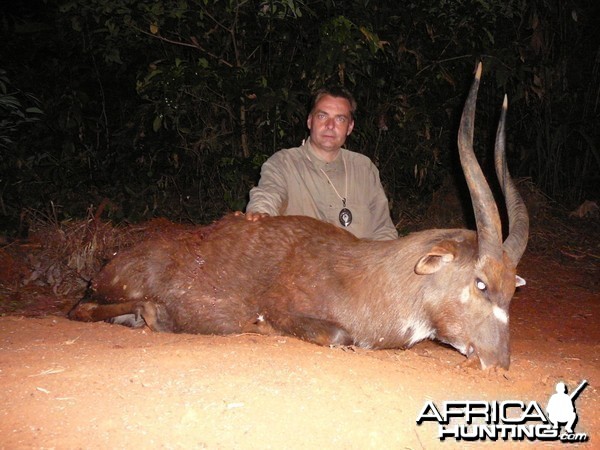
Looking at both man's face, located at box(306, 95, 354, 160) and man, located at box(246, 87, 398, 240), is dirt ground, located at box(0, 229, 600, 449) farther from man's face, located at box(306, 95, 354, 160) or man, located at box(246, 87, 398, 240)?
man's face, located at box(306, 95, 354, 160)

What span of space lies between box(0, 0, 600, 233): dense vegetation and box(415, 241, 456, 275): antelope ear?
3.06 meters

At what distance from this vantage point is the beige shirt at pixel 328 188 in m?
4.85

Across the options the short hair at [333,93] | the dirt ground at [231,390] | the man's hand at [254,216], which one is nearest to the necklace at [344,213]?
the short hair at [333,93]

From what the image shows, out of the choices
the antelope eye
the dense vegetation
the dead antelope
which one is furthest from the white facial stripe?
the dense vegetation

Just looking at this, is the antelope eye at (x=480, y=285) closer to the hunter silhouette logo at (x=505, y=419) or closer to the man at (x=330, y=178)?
the hunter silhouette logo at (x=505, y=419)

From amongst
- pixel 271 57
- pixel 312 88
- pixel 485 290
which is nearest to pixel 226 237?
pixel 485 290

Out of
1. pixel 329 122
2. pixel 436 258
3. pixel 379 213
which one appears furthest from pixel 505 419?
pixel 329 122

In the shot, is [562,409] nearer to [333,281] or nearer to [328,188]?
[333,281]

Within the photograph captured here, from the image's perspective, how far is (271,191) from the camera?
181 inches

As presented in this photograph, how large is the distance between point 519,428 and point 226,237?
2.34 metres

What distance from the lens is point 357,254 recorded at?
3699 mm

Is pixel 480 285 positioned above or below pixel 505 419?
above

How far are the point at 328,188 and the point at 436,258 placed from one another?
6.45ft

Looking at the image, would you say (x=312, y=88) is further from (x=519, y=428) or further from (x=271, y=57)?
(x=519, y=428)
